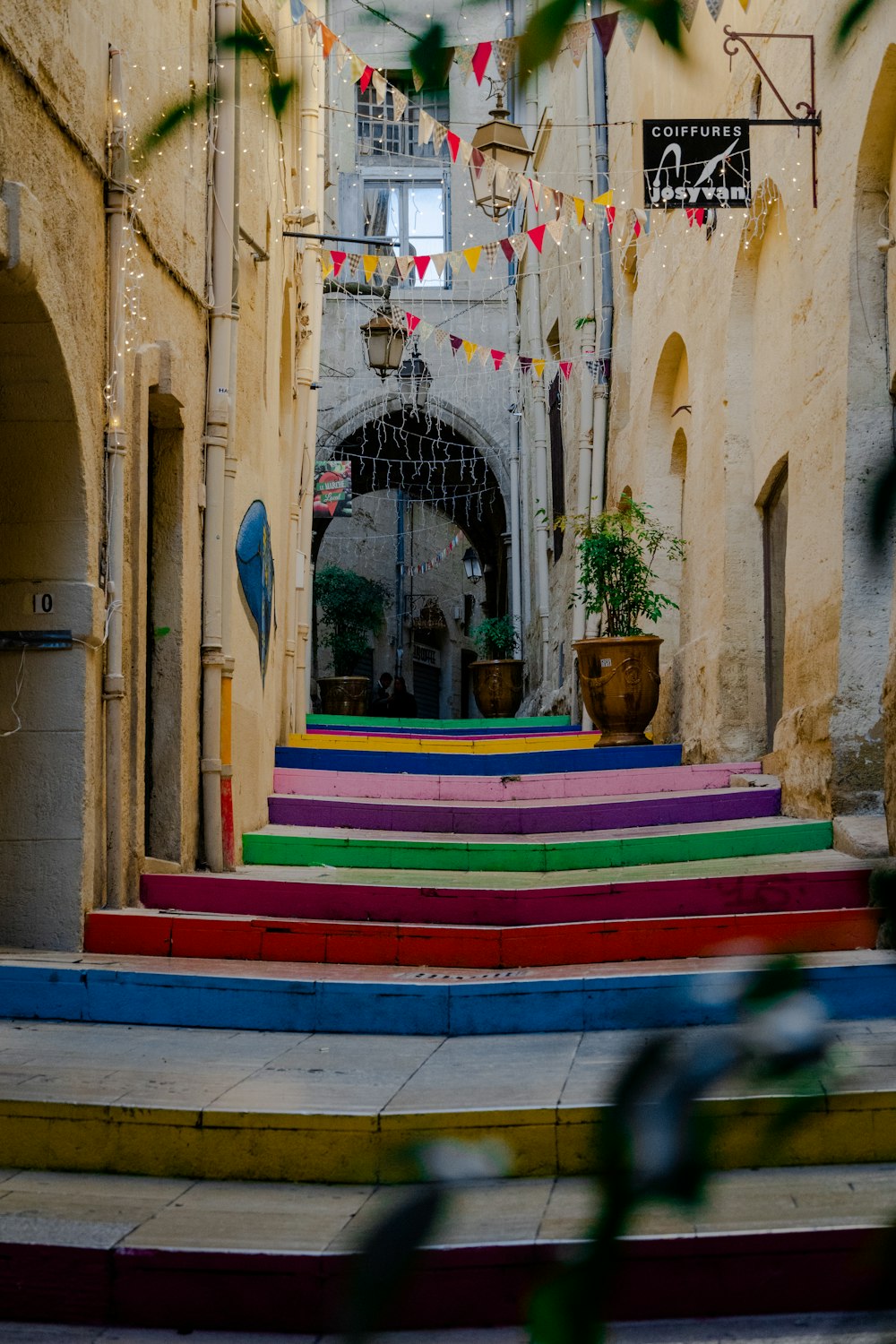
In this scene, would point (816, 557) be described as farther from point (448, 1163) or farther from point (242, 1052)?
point (448, 1163)

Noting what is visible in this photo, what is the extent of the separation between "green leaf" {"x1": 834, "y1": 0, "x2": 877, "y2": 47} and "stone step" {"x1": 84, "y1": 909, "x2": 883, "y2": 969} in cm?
484

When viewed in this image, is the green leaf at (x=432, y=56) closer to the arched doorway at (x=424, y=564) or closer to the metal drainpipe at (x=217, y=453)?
the metal drainpipe at (x=217, y=453)

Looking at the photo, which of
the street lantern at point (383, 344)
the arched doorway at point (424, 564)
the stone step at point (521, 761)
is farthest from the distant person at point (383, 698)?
the stone step at point (521, 761)

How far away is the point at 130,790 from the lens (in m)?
6.41

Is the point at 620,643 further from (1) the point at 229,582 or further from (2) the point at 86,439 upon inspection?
(2) the point at 86,439

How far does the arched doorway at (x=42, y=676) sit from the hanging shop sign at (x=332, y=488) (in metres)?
14.6

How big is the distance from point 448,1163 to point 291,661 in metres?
10.5

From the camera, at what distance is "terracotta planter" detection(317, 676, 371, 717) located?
19016 mm

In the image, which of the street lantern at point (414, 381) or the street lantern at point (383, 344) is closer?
the street lantern at point (383, 344)

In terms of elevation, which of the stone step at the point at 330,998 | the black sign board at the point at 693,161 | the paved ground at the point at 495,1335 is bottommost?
the paved ground at the point at 495,1335

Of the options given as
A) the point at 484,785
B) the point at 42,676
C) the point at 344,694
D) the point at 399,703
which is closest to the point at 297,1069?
the point at 42,676

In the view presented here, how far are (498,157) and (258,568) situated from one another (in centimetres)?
494

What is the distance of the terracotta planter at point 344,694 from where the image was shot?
19.0 m

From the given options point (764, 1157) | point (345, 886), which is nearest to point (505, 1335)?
point (764, 1157)
